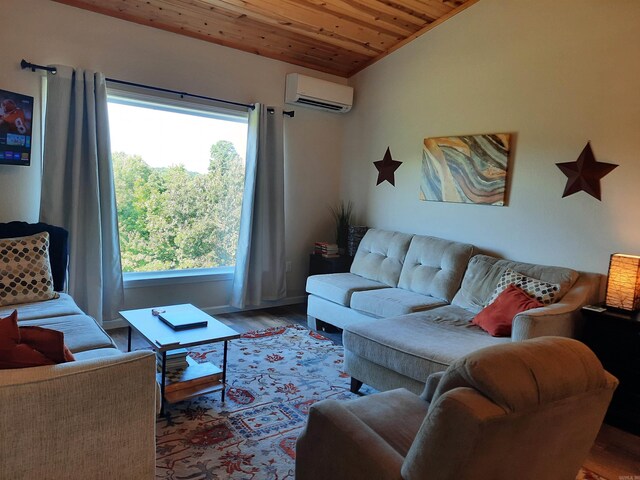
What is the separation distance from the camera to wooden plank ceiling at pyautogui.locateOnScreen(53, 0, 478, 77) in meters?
3.64

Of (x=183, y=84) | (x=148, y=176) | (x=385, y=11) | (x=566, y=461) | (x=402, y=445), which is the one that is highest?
(x=385, y=11)

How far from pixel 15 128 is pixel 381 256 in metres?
3.14

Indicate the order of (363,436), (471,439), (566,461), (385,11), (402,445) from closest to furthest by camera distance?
(471,439) → (566,461) → (363,436) → (402,445) → (385,11)

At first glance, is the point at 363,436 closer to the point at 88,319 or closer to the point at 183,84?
the point at 88,319

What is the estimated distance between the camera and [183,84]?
403cm

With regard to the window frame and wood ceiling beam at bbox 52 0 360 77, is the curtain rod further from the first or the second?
wood ceiling beam at bbox 52 0 360 77

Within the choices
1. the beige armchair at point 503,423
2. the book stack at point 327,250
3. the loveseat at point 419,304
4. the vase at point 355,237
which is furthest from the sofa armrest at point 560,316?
the book stack at point 327,250

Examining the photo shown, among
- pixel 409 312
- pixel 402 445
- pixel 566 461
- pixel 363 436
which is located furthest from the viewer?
pixel 409 312

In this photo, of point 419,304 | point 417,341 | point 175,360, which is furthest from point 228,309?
point 417,341

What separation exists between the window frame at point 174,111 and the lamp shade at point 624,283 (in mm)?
3261

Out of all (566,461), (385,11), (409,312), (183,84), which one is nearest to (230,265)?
(183,84)

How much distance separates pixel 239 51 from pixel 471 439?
13.6 ft

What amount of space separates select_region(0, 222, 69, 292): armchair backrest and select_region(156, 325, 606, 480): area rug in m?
1.12

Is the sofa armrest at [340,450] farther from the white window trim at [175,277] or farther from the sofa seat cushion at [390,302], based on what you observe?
the white window trim at [175,277]
